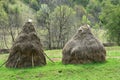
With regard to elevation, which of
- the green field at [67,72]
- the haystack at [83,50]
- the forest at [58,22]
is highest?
the forest at [58,22]

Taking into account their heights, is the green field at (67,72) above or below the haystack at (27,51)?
below

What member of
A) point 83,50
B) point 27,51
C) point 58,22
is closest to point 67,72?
point 83,50

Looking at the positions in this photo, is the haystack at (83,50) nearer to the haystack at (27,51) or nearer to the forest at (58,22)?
the haystack at (27,51)

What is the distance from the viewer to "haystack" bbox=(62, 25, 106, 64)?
16.1 m

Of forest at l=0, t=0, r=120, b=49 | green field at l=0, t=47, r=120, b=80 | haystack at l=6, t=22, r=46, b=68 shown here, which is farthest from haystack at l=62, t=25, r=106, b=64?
forest at l=0, t=0, r=120, b=49

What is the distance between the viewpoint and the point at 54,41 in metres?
58.0

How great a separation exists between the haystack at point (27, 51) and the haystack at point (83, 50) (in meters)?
1.75

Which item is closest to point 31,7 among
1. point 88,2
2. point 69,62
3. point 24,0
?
point 24,0

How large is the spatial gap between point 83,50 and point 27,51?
354cm

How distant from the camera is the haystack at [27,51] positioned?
15.8 metres

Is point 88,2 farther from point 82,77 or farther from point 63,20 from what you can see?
point 82,77

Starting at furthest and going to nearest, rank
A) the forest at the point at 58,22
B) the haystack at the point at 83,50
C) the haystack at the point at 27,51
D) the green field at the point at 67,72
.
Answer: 1. the forest at the point at 58,22
2. the haystack at the point at 83,50
3. the haystack at the point at 27,51
4. the green field at the point at 67,72

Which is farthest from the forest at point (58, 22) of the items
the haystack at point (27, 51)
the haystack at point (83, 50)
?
the haystack at point (27, 51)

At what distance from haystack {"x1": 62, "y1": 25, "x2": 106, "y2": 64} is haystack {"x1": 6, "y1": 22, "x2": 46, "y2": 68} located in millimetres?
1748
